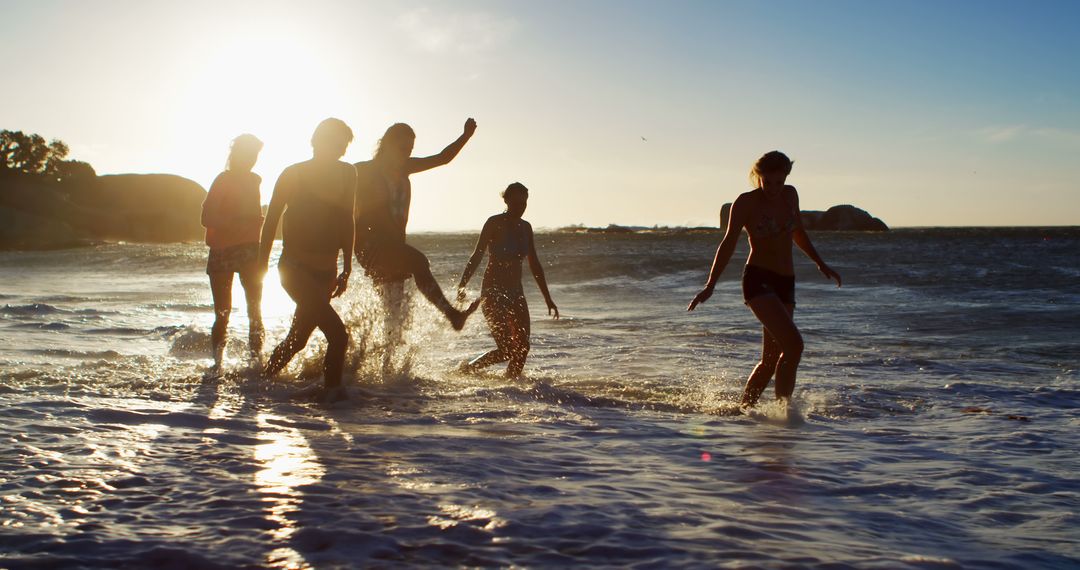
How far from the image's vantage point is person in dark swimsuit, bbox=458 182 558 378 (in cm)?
752

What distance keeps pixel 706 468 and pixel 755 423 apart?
4.91 ft

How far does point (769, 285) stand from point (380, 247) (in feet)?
9.66

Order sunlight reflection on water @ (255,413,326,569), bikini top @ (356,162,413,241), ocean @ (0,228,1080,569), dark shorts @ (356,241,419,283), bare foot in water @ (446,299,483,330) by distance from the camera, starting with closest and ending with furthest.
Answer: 1. sunlight reflection on water @ (255,413,326,569)
2. ocean @ (0,228,1080,569)
3. bikini top @ (356,162,413,241)
4. dark shorts @ (356,241,419,283)
5. bare foot in water @ (446,299,483,330)

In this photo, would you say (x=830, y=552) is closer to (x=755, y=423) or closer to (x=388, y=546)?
(x=388, y=546)

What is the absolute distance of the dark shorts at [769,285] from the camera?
595 centimetres

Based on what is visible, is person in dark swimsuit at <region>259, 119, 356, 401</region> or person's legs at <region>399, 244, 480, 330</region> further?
person's legs at <region>399, 244, 480, 330</region>

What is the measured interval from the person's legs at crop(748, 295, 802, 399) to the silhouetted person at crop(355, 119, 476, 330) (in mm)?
2655

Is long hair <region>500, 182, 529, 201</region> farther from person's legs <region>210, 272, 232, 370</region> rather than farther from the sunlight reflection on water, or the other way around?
the sunlight reflection on water

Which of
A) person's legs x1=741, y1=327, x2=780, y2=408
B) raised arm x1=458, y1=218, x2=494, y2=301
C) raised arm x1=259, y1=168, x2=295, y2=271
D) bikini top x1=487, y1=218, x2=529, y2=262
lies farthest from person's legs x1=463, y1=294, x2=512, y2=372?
person's legs x1=741, y1=327, x2=780, y2=408

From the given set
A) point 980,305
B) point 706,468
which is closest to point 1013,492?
point 706,468

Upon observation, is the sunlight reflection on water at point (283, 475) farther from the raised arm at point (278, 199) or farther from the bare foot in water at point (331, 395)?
the raised arm at point (278, 199)

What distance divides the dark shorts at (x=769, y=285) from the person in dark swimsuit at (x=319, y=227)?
8.89 ft

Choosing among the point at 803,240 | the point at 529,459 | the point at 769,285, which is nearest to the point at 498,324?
the point at 769,285

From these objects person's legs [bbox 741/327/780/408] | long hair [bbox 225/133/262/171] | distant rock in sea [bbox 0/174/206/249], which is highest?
distant rock in sea [bbox 0/174/206/249]
